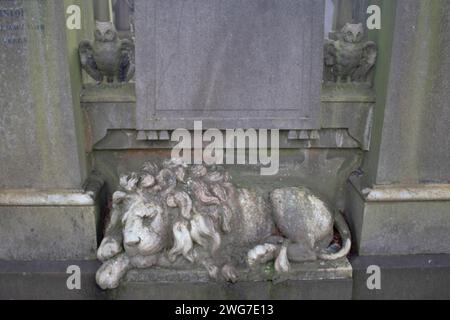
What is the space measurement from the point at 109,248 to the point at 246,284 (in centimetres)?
104

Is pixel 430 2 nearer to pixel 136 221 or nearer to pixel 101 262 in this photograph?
pixel 136 221

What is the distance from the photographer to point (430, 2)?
11.1 feet

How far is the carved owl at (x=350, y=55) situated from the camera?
373cm

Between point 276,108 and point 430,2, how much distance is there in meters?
1.33

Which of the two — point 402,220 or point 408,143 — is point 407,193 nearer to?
point 402,220

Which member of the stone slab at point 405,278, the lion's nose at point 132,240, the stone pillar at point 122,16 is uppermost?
the stone pillar at point 122,16

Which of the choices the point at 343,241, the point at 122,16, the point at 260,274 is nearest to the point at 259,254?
the point at 260,274

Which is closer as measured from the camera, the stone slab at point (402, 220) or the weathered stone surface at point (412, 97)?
the weathered stone surface at point (412, 97)

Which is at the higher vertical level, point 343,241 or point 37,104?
point 37,104

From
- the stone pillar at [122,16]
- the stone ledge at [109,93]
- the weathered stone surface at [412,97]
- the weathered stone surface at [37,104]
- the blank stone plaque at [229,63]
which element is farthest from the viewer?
the stone pillar at [122,16]

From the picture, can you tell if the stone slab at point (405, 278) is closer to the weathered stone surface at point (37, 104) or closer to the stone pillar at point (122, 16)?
the weathered stone surface at point (37, 104)

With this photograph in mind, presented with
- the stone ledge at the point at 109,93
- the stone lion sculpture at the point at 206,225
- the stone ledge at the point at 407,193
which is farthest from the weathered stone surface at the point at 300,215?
the stone ledge at the point at 109,93

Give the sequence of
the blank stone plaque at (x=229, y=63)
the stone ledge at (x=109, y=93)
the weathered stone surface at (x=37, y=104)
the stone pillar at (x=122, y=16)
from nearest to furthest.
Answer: the weathered stone surface at (x=37, y=104), the blank stone plaque at (x=229, y=63), the stone ledge at (x=109, y=93), the stone pillar at (x=122, y=16)

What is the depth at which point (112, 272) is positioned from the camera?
347 cm
